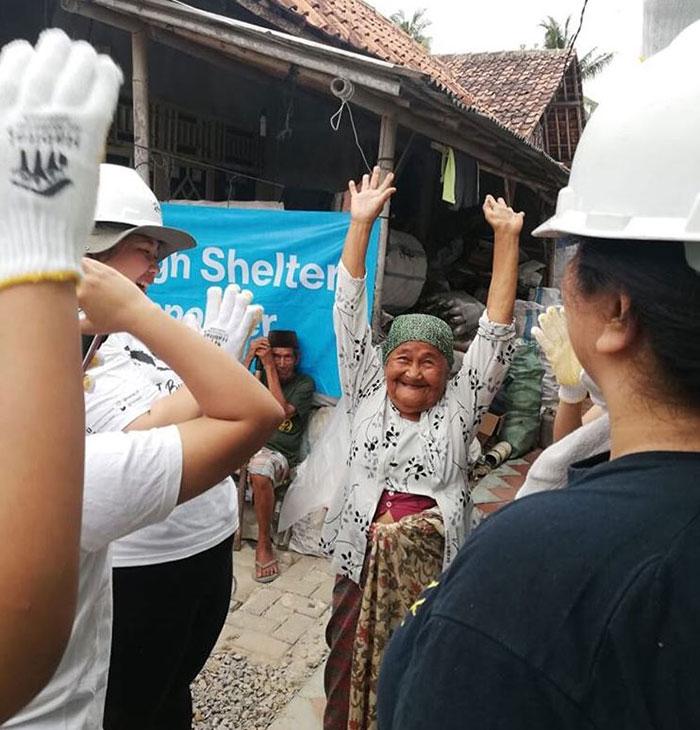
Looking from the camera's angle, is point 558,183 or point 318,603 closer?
point 318,603

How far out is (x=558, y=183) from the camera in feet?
26.4

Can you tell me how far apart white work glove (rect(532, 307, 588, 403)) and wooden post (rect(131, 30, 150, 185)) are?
3.82 meters

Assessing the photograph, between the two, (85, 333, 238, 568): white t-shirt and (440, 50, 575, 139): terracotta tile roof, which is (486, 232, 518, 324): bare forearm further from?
(440, 50, 575, 139): terracotta tile roof

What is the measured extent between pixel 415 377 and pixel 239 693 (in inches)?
70.7

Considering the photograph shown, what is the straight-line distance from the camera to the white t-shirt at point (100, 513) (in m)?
1.10

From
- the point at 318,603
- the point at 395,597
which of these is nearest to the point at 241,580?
the point at 318,603

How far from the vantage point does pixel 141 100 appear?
15.6 feet

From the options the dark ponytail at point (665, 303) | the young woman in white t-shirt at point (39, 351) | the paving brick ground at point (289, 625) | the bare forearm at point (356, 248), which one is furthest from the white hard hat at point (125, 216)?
the paving brick ground at point (289, 625)

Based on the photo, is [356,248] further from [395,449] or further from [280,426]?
[280,426]

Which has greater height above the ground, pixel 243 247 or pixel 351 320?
pixel 243 247

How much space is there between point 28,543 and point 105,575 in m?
0.80

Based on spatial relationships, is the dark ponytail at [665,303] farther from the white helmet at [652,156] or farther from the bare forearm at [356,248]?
the bare forearm at [356,248]

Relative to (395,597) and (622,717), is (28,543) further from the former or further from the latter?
(395,597)

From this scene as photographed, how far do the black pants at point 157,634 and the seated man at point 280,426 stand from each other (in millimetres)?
2142
